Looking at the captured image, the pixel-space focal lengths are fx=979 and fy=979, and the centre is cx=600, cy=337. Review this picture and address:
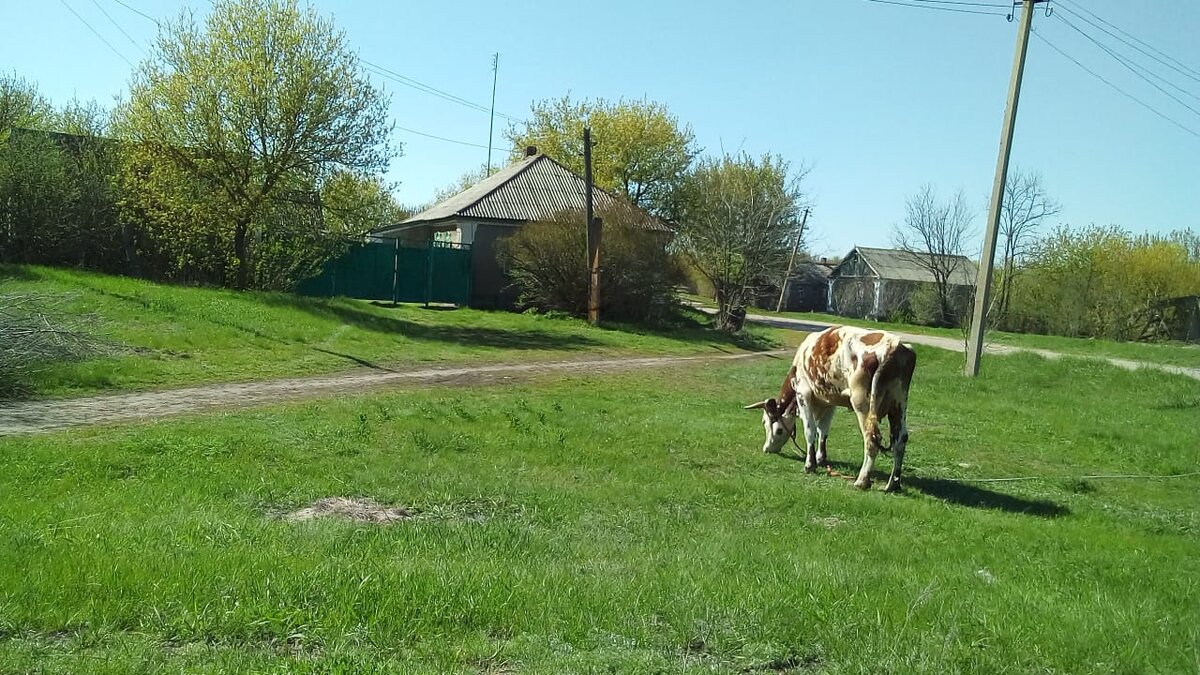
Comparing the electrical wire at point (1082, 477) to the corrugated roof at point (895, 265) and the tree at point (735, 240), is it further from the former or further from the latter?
the corrugated roof at point (895, 265)

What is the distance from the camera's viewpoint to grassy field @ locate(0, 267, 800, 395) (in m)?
14.7

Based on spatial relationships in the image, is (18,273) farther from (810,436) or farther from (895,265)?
(895,265)

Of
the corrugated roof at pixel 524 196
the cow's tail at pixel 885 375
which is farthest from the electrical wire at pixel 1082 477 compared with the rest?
the corrugated roof at pixel 524 196

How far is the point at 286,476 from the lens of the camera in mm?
8438

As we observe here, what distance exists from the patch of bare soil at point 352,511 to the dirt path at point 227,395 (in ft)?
13.9

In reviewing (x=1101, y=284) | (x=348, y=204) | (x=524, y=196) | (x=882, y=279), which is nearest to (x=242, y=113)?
(x=348, y=204)

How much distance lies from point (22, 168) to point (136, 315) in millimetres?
11191

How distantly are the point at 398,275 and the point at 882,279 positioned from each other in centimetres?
A: 4002

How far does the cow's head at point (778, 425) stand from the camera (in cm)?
1198

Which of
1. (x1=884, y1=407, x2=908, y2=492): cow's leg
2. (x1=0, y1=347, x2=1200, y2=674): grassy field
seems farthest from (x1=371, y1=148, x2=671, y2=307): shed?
(x1=884, y1=407, x2=908, y2=492): cow's leg

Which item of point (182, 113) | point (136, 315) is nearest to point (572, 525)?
point (136, 315)

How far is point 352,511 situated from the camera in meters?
7.45

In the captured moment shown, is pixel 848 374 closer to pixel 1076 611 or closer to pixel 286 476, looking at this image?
pixel 1076 611

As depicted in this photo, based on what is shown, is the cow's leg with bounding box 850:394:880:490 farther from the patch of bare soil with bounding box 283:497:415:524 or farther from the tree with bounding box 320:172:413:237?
the tree with bounding box 320:172:413:237
